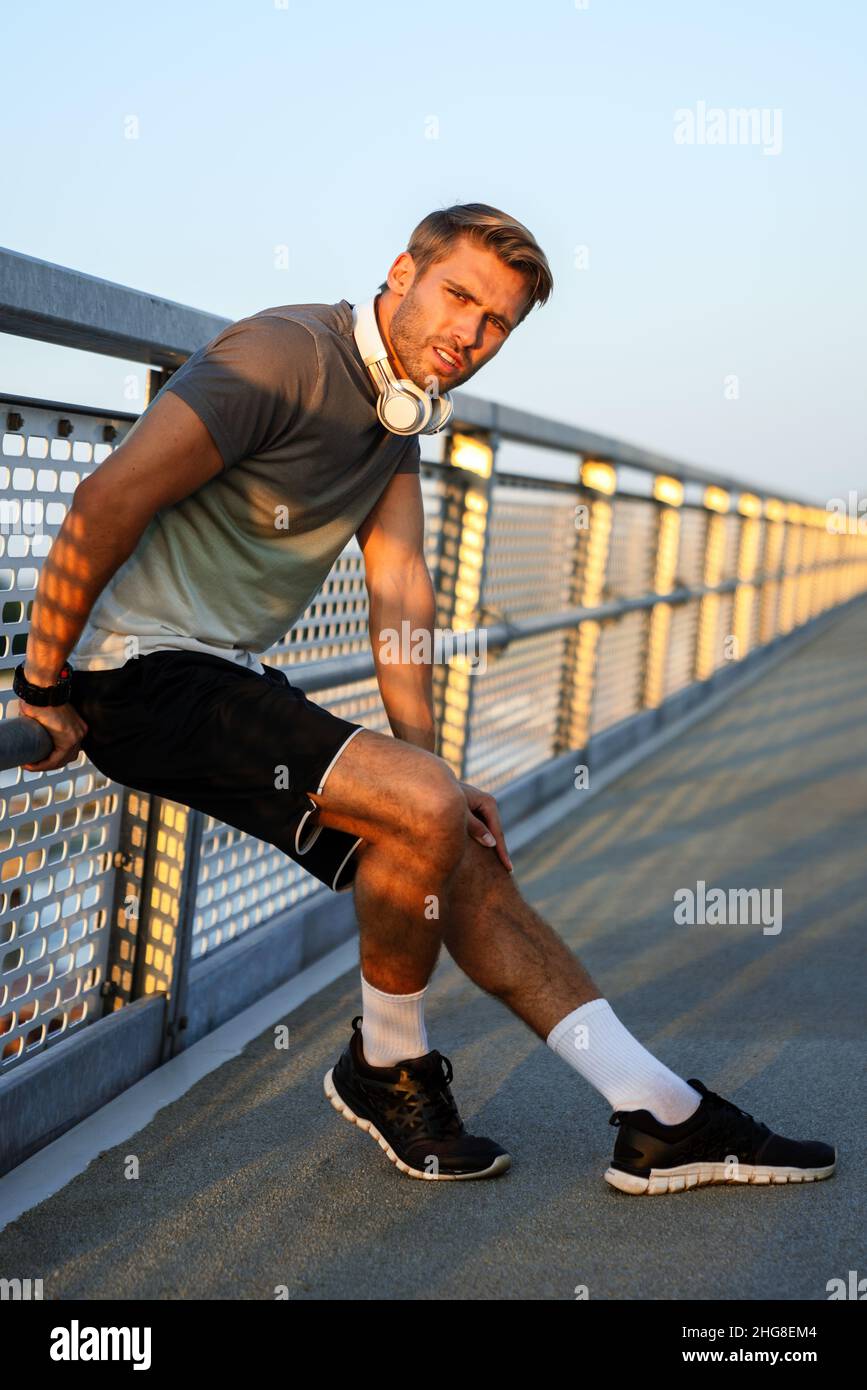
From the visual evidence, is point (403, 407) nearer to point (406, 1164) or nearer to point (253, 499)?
point (253, 499)

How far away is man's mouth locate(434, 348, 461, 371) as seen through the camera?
8.73 feet

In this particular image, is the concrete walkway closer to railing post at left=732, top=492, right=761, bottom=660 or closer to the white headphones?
the white headphones

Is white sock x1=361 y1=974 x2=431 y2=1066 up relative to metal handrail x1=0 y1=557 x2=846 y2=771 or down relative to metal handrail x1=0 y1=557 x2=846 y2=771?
down

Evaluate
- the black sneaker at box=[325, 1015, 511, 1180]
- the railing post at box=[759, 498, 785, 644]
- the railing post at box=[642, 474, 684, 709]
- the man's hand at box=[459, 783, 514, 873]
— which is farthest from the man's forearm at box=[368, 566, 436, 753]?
the railing post at box=[759, 498, 785, 644]

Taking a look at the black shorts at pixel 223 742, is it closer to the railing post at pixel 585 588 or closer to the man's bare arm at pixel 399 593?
the man's bare arm at pixel 399 593

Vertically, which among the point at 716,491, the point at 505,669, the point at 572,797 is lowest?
the point at 572,797

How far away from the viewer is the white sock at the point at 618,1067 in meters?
2.58

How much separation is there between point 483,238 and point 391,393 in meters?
0.31

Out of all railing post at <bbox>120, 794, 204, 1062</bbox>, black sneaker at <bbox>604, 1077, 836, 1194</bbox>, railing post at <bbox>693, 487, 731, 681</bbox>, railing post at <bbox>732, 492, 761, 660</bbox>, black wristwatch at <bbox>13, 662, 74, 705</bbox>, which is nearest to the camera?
black wristwatch at <bbox>13, 662, 74, 705</bbox>

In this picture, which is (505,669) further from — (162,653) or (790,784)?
(162,653)

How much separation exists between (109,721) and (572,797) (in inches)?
171

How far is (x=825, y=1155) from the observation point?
2.58 metres

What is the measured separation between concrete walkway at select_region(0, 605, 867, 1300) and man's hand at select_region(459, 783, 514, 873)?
553 millimetres
